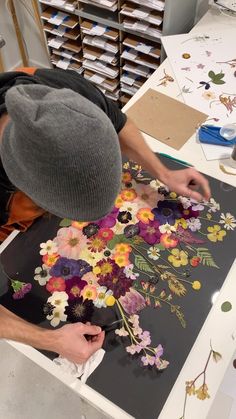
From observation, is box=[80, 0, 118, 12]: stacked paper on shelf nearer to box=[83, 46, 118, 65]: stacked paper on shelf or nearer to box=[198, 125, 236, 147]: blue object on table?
box=[83, 46, 118, 65]: stacked paper on shelf

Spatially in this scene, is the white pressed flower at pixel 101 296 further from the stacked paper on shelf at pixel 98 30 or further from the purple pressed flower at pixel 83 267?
the stacked paper on shelf at pixel 98 30

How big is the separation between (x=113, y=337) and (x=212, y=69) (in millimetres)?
1053

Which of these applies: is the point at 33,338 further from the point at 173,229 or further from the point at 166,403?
the point at 173,229

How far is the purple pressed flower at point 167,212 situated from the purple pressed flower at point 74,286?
0.29 metres

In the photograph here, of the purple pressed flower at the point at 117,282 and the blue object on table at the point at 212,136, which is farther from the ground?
the blue object on table at the point at 212,136

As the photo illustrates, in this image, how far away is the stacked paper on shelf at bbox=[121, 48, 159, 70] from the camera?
68.8 inches

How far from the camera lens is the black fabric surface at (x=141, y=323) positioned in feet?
2.78

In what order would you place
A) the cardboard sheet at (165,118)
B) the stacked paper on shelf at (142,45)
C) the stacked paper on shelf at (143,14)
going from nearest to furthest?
1. the cardboard sheet at (165,118)
2. the stacked paper on shelf at (143,14)
3. the stacked paper on shelf at (142,45)

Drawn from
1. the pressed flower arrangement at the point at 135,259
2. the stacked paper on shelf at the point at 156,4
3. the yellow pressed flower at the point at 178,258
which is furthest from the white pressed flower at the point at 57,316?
the stacked paper on shelf at the point at 156,4

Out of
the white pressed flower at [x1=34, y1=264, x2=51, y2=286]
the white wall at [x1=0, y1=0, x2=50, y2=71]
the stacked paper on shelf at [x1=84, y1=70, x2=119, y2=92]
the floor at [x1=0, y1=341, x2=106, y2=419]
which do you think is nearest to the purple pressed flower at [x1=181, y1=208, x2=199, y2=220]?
the white pressed flower at [x1=34, y1=264, x2=51, y2=286]

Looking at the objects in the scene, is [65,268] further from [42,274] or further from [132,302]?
[132,302]

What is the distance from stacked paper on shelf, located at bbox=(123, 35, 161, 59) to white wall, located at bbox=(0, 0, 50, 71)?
2.60ft

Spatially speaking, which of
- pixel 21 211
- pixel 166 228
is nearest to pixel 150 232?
pixel 166 228

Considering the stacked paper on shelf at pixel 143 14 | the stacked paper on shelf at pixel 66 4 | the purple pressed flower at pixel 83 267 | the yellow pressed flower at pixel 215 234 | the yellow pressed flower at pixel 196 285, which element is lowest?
the yellow pressed flower at pixel 196 285
